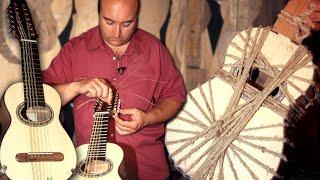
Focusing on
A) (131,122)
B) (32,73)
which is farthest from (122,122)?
(32,73)

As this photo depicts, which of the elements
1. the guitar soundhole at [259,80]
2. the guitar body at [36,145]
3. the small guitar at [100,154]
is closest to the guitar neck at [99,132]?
the small guitar at [100,154]

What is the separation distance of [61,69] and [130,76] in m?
0.44

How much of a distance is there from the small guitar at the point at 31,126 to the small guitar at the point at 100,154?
0.27ft

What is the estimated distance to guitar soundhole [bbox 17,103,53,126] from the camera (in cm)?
206

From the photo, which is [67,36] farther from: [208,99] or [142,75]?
[208,99]

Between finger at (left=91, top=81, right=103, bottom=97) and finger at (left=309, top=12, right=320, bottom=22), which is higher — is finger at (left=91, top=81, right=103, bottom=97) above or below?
below

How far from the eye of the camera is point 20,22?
212 centimetres

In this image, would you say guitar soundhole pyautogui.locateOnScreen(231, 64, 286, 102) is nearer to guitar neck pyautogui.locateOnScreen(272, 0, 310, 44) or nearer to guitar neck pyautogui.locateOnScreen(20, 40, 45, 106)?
guitar neck pyautogui.locateOnScreen(272, 0, 310, 44)

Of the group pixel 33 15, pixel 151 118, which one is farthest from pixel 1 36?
pixel 151 118

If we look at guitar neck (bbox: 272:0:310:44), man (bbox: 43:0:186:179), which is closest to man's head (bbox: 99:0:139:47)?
man (bbox: 43:0:186:179)

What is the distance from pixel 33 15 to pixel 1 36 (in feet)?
0.76

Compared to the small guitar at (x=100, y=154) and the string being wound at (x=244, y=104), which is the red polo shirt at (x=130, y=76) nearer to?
the small guitar at (x=100, y=154)

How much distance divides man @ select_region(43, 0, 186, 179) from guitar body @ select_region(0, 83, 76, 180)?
0.74ft

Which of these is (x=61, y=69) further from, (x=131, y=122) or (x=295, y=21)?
(x=295, y=21)
